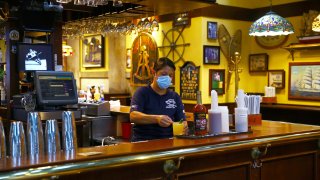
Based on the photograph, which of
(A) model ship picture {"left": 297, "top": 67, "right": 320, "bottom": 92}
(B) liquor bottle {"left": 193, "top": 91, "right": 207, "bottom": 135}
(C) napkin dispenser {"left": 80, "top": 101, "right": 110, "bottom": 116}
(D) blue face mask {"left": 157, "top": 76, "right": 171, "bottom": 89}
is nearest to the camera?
(B) liquor bottle {"left": 193, "top": 91, "right": 207, "bottom": 135}

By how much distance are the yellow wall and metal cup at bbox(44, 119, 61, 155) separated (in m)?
5.44

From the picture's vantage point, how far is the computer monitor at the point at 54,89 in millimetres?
4609

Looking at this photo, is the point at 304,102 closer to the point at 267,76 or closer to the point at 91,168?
the point at 267,76

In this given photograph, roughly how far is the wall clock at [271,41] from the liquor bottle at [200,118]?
211 inches

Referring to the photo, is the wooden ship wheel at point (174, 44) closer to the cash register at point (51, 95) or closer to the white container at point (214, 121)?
the cash register at point (51, 95)

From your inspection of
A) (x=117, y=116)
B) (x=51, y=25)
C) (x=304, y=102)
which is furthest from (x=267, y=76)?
(x=51, y=25)

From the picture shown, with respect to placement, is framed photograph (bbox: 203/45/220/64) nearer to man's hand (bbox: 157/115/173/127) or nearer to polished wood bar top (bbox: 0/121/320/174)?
polished wood bar top (bbox: 0/121/320/174)

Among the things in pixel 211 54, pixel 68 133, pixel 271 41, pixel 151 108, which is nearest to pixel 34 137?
pixel 68 133

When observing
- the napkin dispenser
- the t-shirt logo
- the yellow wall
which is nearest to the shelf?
the yellow wall

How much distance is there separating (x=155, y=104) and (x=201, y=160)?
0.84 m

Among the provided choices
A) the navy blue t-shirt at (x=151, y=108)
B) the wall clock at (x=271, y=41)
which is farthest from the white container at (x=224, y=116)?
the wall clock at (x=271, y=41)

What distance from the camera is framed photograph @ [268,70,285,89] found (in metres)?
7.89

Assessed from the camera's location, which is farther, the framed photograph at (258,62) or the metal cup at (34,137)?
the framed photograph at (258,62)

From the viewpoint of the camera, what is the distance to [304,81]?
7.55 m
